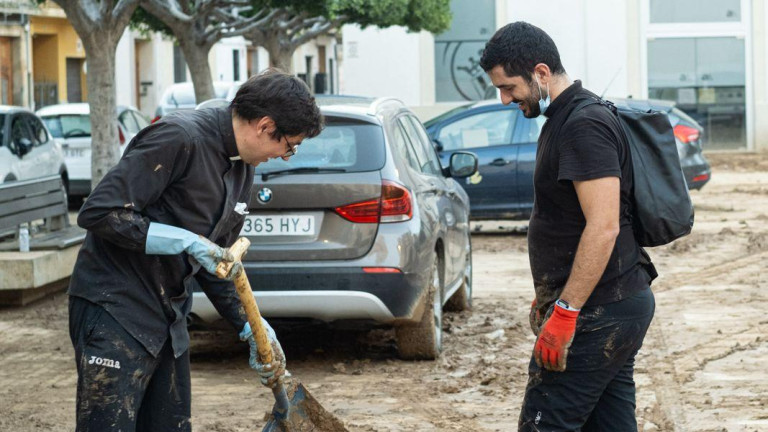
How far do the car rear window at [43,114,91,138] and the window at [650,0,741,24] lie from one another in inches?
720

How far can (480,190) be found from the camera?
14.8m

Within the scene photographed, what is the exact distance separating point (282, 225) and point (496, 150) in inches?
300

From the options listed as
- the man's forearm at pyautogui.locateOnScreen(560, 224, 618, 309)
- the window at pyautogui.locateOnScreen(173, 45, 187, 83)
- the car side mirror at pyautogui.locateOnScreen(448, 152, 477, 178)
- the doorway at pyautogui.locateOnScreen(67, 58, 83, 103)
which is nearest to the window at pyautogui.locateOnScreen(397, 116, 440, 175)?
the car side mirror at pyautogui.locateOnScreen(448, 152, 477, 178)

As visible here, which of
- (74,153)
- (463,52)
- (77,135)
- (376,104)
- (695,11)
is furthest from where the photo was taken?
(695,11)

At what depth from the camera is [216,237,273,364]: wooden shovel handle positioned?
12.9ft

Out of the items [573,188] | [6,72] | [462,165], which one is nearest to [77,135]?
[462,165]

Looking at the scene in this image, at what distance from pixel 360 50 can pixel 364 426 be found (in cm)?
2818

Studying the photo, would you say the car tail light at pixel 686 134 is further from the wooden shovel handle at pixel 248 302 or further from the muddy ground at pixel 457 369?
the wooden shovel handle at pixel 248 302

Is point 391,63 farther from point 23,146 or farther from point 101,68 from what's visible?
point 101,68

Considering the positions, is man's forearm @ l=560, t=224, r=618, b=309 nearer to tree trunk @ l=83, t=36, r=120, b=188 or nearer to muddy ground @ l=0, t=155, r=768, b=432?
muddy ground @ l=0, t=155, r=768, b=432

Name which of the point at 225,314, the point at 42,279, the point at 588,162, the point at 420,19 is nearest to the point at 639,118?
the point at 588,162

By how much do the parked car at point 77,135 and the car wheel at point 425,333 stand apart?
505 inches

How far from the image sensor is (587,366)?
4039 mm

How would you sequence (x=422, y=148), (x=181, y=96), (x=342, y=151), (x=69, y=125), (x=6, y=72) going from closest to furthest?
(x=342, y=151)
(x=422, y=148)
(x=69, y=125)
(x=181, y=96)
(x=6, y=72)
